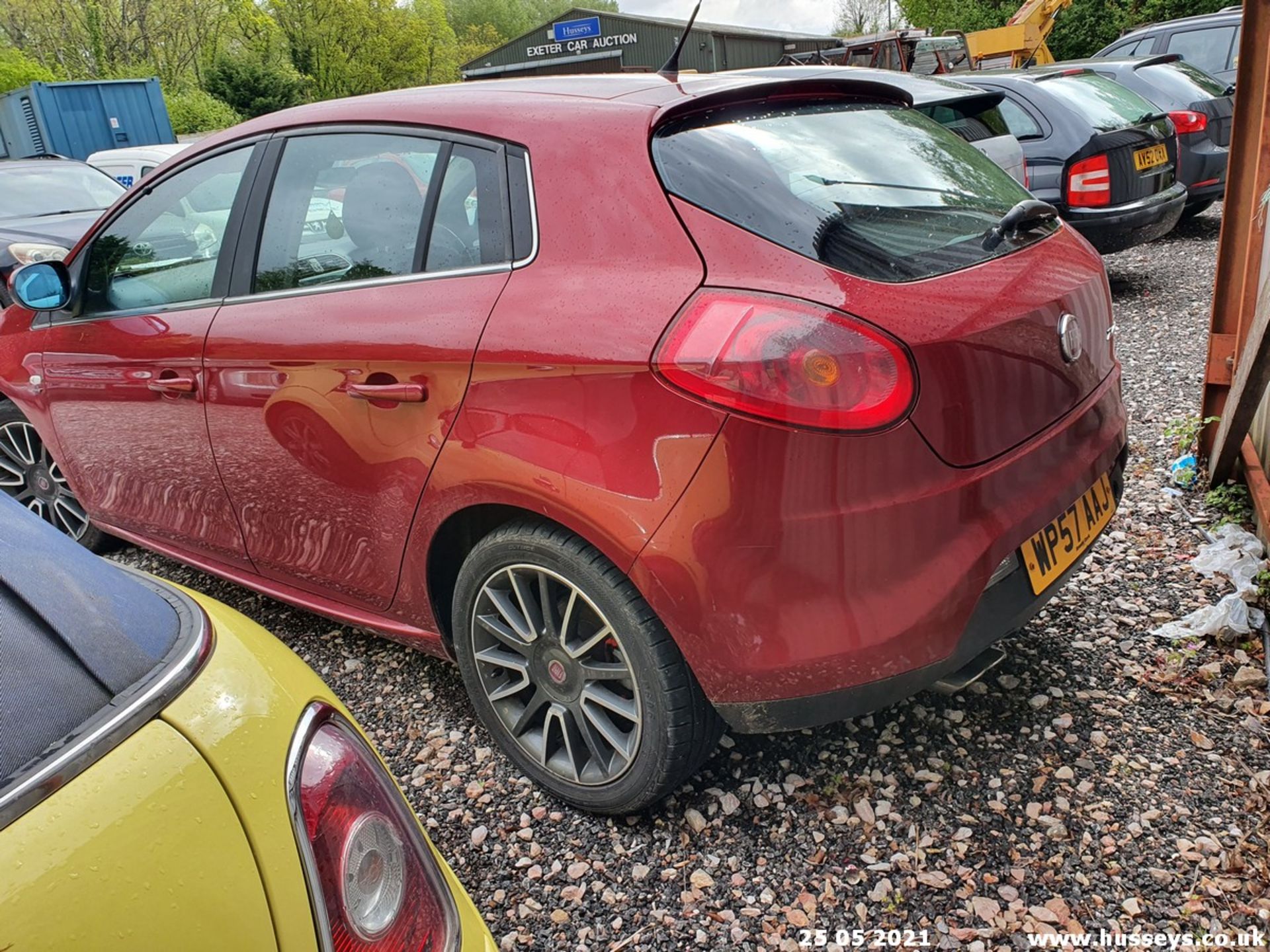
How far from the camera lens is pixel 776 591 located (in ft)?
5.66

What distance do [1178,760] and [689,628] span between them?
131 cm

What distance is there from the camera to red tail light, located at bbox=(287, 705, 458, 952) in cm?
100

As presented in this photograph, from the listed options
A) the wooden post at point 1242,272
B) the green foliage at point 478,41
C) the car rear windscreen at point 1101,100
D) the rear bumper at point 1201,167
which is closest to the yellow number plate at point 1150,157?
the car rear windscreen at point 1101,100

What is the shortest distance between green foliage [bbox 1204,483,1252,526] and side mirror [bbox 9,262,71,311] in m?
4.14

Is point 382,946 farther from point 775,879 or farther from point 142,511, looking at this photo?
point 142,511

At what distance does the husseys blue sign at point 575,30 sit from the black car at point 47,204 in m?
39.4

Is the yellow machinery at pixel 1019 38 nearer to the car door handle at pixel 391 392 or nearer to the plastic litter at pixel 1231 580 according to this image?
the plastic litter at pixel 1231 580

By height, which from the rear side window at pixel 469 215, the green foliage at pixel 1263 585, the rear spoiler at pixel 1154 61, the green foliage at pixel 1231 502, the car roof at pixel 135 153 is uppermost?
the car roof at pixel 135 153

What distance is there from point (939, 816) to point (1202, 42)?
12.1 m

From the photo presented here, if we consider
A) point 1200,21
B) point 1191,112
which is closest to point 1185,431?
point 1191,112

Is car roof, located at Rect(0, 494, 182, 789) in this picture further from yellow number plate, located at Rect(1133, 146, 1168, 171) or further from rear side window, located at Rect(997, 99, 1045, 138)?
yellow number plate, located at Rect(1133, 146, 1168, 171)

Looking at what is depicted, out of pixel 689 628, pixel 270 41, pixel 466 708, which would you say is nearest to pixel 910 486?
pixel 689 628

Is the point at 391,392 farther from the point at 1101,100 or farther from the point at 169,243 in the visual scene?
the point at 1101,100

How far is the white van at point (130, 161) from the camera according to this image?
1348 cm
